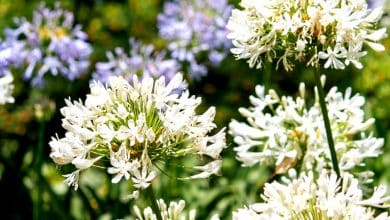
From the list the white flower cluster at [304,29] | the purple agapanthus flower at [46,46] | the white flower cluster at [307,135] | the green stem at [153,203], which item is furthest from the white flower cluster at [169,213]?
the purple agapanthus flower at [46,46]

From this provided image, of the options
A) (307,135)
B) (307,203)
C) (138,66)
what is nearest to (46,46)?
(138,66)

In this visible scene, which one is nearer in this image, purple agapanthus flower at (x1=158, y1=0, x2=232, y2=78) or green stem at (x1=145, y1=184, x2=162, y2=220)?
green stem at (x1=145, y1=184, x2=162, y2=220)

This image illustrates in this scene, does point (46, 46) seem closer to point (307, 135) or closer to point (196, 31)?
point (196, 31)

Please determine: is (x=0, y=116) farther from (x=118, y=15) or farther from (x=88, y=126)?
(x=88, y=126)

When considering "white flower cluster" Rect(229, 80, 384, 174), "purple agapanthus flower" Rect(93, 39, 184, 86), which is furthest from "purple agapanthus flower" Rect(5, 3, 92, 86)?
"white flower cluster" Rect(229, 80, 384, 174)

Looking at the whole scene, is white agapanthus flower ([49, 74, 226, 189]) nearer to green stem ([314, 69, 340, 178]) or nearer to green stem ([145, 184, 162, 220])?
green stem ([145, 184, 162, 220])

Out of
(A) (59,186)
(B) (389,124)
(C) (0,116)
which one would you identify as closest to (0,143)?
(A) (59,186)

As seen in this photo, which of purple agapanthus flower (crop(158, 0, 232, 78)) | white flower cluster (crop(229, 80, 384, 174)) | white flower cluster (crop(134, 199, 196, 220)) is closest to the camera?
white flower cluster (crop(134, 199, 196, 220))
